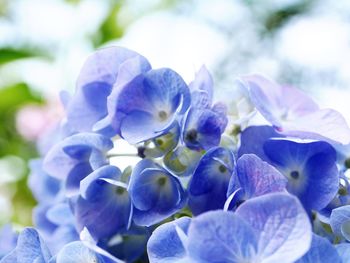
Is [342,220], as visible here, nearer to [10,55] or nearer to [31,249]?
[31,249]

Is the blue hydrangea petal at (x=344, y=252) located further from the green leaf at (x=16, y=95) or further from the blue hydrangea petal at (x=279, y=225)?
the green leaf at (x=16, y=95)

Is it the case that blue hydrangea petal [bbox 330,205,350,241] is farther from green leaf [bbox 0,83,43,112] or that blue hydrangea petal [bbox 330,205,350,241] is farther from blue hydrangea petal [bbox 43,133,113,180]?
green leaf [bbox 0,83,43,112]

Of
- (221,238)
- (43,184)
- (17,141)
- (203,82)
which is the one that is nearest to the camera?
(221,238)

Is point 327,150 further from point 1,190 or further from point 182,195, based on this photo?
point 1,190

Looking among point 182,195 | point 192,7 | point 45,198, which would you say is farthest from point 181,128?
point 192,7

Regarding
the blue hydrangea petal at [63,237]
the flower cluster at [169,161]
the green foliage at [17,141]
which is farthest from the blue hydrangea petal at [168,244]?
the green foliage at [17,141]

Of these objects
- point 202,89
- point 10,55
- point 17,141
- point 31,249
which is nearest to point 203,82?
point 202,89
